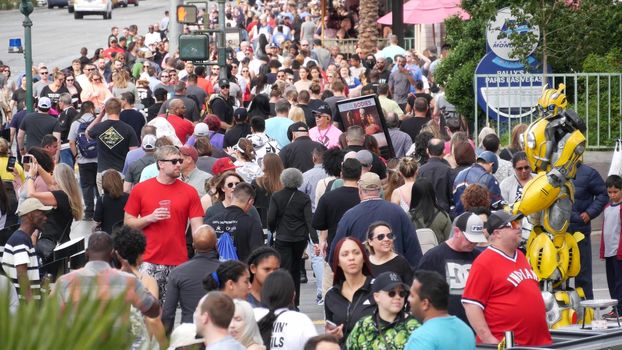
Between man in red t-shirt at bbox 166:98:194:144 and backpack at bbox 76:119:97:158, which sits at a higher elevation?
man in red t-shirt at bbox 166:98:194:144

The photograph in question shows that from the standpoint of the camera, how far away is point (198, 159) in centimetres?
1498

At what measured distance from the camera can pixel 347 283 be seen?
906 centimetres

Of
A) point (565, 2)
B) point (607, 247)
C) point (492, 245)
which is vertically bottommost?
point (607, 247)

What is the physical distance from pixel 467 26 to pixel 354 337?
533 inches

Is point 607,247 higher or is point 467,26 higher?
point 467,26

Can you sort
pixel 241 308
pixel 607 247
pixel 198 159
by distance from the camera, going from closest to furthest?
pixel 241 308, pixel 607 247, pixel 198 159

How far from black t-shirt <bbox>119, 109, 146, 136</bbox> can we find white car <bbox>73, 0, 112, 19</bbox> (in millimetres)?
52087

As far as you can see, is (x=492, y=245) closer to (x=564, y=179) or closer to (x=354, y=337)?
(x=354, y=337)

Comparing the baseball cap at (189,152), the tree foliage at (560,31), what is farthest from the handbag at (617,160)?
the tree foliage at (560,31)

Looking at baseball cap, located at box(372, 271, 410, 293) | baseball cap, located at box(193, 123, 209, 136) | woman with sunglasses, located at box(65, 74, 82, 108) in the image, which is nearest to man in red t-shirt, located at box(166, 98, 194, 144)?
baseball cap, located at box(193, 123, 209, 136)

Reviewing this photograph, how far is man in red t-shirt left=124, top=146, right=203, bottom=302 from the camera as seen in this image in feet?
37.9

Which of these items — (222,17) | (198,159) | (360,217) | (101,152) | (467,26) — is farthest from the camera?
(222,17)

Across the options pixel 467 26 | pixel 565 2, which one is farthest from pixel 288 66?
pixel 565 2

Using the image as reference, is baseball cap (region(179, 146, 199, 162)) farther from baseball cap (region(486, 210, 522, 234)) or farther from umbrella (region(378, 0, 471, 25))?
umbrella (region(378, 0, 471, 25))
